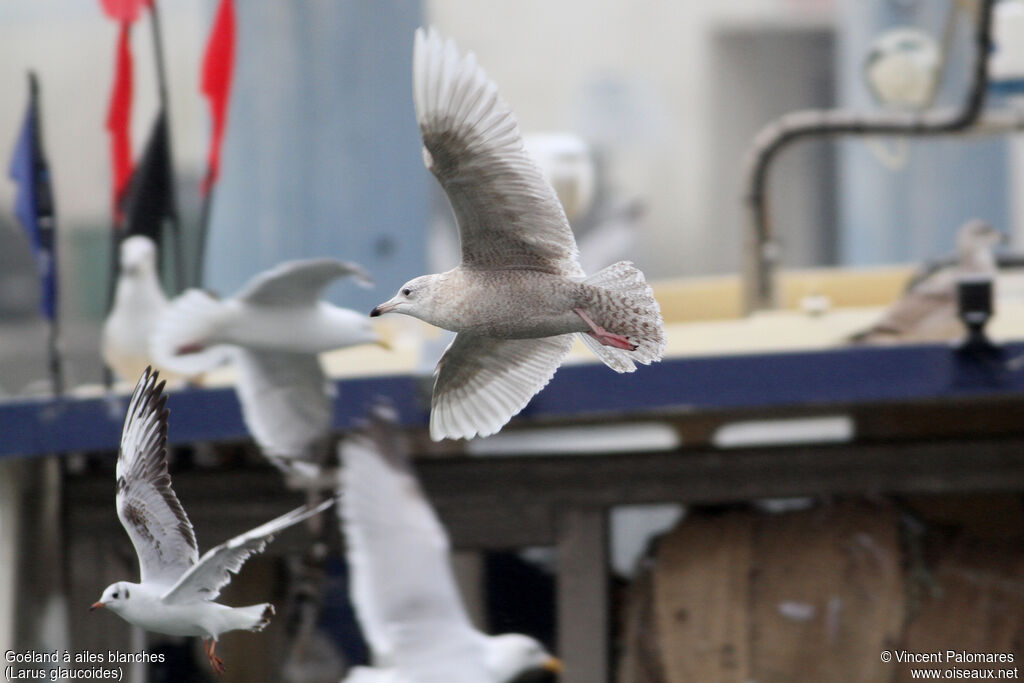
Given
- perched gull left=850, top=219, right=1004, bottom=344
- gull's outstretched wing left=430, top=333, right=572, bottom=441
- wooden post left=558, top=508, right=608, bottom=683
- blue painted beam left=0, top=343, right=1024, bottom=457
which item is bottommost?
wooden post left=558, top=508, right=608, bottom=683

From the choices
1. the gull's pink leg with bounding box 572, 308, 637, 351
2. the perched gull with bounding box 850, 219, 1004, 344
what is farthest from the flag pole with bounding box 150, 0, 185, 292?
the perched gull with bounding box 850, 219, 1004, 344

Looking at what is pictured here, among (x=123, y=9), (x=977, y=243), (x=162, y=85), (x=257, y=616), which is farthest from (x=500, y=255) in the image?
(x=977, y=243)

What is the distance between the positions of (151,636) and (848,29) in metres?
2.36

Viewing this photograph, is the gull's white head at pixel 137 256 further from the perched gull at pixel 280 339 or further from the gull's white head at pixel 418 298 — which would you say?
the gull's white head at pixel 418 298

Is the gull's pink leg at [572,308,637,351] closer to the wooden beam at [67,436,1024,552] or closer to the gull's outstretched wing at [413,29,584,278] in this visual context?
the gull's outstretched wing at [413,29,584,278]

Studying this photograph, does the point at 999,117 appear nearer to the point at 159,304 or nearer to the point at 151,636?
the point at 159,304

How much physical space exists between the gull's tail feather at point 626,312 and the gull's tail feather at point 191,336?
0.48 m

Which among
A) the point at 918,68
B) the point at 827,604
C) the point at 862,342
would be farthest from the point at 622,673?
the point at 918,68

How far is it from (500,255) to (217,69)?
38 cm

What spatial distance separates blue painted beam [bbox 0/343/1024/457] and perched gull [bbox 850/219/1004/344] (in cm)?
5

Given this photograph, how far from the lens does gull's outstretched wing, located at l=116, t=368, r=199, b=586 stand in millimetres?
413

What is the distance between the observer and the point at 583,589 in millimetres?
1486

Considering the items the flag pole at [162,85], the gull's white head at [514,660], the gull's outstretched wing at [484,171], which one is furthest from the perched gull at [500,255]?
the gull's white head at [514,660]

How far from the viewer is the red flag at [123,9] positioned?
654mm
